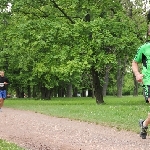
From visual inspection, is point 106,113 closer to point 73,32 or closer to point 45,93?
point 73,32

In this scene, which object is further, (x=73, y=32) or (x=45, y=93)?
(x=45, y=93)

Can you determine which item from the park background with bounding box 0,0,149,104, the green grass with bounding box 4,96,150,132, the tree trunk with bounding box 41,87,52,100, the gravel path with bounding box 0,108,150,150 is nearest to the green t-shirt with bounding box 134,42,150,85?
the gravel path with bounding box 0,108,150,150

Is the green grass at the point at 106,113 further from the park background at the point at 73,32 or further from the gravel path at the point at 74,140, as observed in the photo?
the park background at the point at 73,32

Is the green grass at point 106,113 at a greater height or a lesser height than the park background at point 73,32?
lesser

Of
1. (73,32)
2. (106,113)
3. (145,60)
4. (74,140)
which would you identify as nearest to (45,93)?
(73,32)

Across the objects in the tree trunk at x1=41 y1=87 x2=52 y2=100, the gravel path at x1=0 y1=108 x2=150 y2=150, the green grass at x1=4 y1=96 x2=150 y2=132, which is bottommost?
the gravel path at x1=0 y1=108 x2=150 y2=150

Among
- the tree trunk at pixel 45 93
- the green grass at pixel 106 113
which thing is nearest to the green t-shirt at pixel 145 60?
the green grass at pixel 106 113

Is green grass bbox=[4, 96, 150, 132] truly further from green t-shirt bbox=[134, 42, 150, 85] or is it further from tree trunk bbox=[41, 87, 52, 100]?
tree trunk bbox=[41, 87, 52, 100]

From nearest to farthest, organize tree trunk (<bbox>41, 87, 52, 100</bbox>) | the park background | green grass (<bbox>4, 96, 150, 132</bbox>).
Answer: green grass (<bbox>4, 96, 150, 132</bbox>), the park background, tree trunk (<bbox>41, 87, 52, 100</bbox>)

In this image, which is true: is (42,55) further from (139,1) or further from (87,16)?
(139,1)

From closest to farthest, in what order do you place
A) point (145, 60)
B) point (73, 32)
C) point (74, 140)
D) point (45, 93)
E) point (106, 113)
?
point (145, 60)
point (74, 140)
point (106, 113)
point (73, 32)
point (45, 93)

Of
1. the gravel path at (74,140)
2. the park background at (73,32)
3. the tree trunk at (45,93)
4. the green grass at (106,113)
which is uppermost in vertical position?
the park background at (73,32)

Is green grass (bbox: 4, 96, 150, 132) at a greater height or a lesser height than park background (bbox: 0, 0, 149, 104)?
lesser

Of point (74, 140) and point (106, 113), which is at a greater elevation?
point (106, 113)
